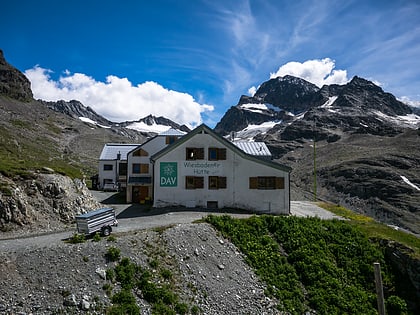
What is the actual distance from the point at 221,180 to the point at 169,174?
19.3 ft

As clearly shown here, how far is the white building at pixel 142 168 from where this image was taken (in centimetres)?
4044

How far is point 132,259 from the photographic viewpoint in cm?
1723

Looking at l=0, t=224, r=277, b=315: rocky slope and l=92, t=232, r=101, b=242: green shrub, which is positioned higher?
l=92, t=232, r=101, b=242: green shrub

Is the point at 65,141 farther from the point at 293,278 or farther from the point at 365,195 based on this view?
the point at 293,278

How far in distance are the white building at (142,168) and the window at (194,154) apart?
883 cm

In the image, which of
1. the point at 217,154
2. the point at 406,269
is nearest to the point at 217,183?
the point at 217,154

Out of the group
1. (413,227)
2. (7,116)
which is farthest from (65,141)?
(413,227)

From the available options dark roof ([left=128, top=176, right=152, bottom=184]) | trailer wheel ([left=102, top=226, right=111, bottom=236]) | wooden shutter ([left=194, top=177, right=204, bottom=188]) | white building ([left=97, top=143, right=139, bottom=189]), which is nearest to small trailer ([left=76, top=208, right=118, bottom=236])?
trailer wheel ([left=102, top=226, right=111, bottom=236])

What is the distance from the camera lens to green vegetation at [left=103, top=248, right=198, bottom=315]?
574 inches

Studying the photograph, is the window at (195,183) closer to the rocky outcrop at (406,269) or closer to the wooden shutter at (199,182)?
the wooden shutter at (199,182)

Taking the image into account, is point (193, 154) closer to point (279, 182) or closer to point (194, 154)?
point (194, 154)

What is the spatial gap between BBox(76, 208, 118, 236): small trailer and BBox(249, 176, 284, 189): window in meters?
17.0

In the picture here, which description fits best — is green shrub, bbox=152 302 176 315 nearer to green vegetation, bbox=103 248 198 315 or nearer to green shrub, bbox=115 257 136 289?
green vegetation, bbox=103 248 198 315

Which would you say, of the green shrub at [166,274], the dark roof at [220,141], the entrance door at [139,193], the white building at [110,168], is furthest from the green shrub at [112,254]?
the white building at [110,168]
